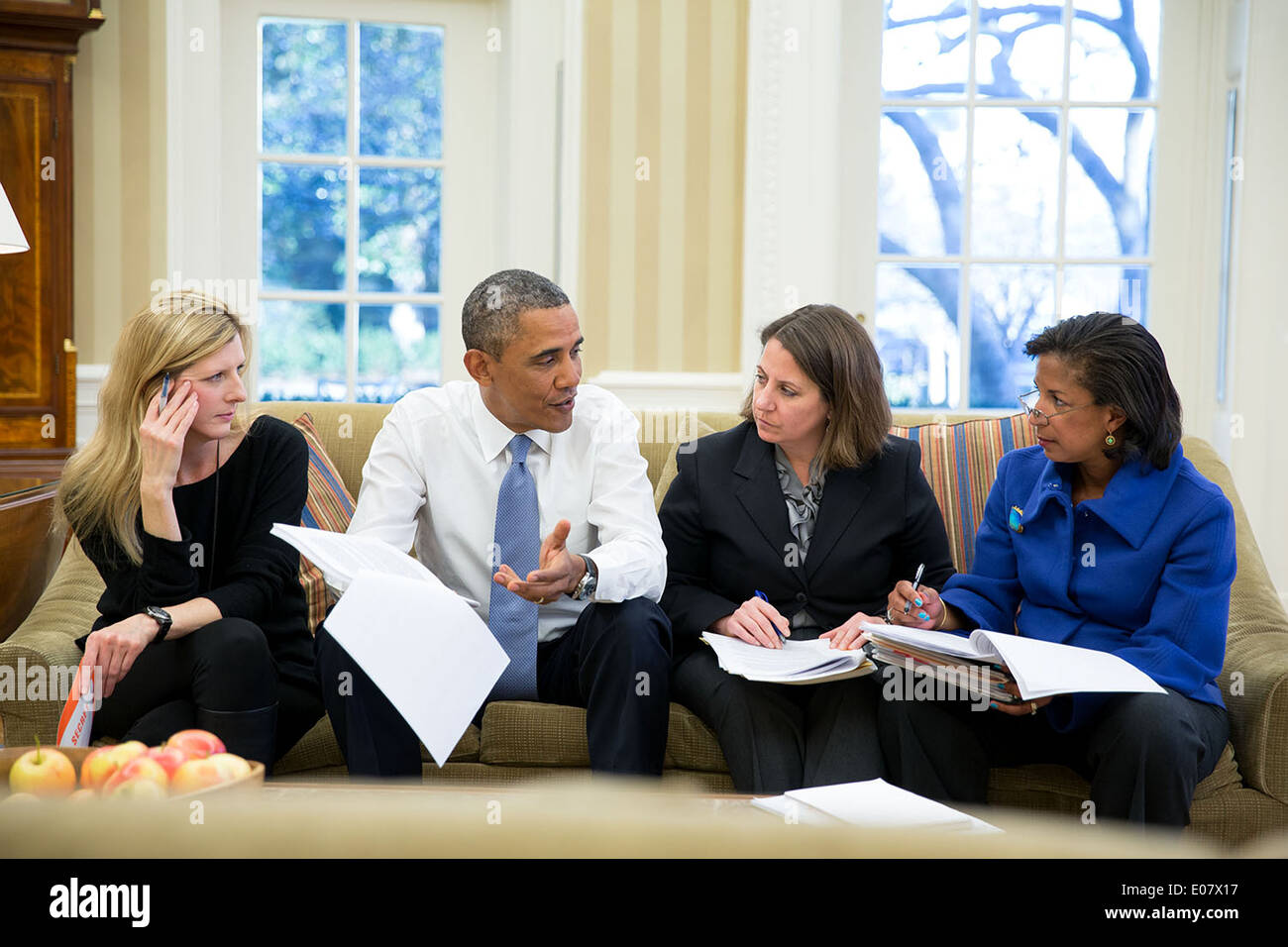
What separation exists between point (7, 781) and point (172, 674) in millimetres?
621

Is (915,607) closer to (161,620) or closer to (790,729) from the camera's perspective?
(790,729)

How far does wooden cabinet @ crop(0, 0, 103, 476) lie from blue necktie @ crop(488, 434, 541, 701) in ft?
4.77

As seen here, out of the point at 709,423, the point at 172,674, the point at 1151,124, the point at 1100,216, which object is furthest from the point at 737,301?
the point at 172,674

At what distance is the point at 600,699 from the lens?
1.88 meters

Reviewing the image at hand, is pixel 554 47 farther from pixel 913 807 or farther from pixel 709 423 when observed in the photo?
pixel 913 807

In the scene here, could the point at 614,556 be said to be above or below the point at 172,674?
above

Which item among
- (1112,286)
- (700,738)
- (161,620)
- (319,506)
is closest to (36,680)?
(161,620)

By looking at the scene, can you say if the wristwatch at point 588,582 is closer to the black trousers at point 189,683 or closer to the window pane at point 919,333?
the black trousers at point 189,683

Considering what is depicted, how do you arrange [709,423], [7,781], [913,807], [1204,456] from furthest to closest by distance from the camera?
[709,423] < [1204,456] < [913,807] < [7,781]

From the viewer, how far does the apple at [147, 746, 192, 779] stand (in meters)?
1.11

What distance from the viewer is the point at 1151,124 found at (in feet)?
11.2

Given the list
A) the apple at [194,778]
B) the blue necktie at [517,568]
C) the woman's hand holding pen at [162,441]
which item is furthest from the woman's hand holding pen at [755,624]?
the apple at [194,778]

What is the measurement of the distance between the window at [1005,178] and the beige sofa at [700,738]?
131 cm

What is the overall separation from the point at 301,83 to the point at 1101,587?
2658 mm
